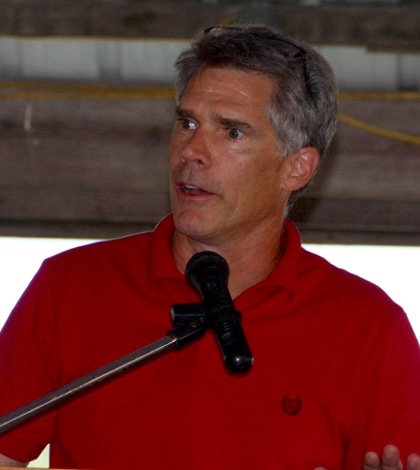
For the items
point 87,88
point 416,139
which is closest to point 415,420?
point 416,139

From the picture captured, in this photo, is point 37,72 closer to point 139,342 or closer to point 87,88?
point 87,88

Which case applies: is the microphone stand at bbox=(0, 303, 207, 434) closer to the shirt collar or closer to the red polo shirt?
the red polo shirt

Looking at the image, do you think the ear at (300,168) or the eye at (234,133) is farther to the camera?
the ear at (300,168)

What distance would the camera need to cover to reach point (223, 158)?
8.65 ft

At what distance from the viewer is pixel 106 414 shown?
2592mm

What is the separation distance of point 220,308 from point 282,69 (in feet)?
2.86

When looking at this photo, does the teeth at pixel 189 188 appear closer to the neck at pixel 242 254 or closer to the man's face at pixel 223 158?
the man's face at pixel 223 158

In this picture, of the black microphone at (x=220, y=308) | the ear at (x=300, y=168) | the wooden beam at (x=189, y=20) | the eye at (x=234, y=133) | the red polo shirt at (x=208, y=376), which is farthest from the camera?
the wooden beam at (x=189, y=20)

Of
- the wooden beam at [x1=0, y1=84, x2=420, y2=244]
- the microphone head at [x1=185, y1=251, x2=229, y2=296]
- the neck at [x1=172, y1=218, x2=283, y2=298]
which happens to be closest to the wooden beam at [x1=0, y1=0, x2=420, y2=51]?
the wooden beam at [x1=0, y1=84, x2=420, y2=244]

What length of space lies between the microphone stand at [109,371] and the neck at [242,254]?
2.27ft

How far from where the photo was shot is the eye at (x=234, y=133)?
2670 mm

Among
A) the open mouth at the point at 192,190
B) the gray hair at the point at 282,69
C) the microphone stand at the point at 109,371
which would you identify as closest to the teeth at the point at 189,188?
the open mouth at the point at 192,190

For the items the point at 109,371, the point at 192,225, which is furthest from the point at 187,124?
the point at 109,371

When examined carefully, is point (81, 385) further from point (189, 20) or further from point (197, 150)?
point (189, 20)
